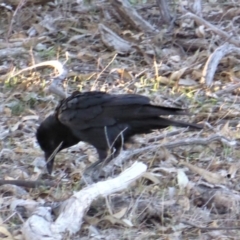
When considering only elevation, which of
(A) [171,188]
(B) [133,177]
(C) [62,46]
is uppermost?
(B) [133,177]

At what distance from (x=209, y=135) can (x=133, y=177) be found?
1.57 meters

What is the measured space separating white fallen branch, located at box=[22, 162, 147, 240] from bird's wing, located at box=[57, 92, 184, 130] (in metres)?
0.81

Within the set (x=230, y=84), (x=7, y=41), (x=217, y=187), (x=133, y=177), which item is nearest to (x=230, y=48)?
(x=230, y=84)

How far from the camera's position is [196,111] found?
247 inches

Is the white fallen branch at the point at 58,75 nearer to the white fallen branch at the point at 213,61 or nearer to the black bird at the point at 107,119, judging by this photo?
the black bird at the point at 107,119

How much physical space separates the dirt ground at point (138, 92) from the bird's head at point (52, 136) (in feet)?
0.42

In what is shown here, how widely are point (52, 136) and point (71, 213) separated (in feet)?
4.57

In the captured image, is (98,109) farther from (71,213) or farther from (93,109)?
(71,213)

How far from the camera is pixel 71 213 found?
406 cm

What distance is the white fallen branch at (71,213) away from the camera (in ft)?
12.7

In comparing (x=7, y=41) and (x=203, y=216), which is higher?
(x=203, y=216)

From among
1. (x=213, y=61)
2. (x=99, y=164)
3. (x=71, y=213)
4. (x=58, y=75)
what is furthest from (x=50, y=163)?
(x=213, y=61)

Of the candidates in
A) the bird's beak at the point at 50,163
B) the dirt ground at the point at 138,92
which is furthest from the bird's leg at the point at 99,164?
the bird's beak at the point at 50,163

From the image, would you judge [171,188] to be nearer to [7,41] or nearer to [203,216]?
[203,216]
